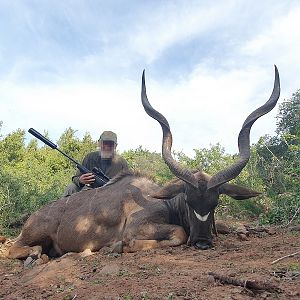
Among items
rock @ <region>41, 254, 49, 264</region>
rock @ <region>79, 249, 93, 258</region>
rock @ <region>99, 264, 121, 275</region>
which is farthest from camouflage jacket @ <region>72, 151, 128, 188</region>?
rock @ <region>99, 264, 121, 275</region>

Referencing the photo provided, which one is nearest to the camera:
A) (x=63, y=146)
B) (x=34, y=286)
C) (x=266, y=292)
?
(x=266, y=292)

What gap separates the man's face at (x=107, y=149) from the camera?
8.02 meters

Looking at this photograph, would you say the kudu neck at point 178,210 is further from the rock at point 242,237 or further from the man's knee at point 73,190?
the man's knee at point 73,190

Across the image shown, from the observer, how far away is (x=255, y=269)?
378 cm

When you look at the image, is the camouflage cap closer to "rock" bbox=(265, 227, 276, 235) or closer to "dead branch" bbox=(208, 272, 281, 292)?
"rock" bbox=(265, 227, 276, 235)

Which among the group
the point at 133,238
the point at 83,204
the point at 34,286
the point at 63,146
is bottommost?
the point at 34,286

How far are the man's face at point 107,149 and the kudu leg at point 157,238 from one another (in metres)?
2.35

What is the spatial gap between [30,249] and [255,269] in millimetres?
3725

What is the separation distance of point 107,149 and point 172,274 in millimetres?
4360

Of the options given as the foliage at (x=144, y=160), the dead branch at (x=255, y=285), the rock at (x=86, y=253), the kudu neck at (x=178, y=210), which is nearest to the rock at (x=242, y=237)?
the kudu neck at (x=178, y=210)

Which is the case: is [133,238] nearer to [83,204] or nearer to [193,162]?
[83,204]

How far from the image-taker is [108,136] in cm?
805

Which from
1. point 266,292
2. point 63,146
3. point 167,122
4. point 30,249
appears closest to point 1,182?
point 30,249

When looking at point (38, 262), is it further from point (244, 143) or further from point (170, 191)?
point (244, 143)
